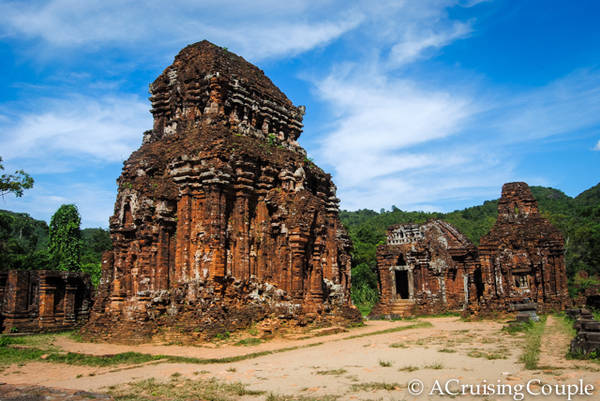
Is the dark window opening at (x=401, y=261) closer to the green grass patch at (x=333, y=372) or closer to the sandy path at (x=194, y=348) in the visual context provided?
the sandy path at (x=194, y=348)

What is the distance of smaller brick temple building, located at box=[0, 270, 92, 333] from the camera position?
59.6ft

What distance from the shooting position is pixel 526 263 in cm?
2247

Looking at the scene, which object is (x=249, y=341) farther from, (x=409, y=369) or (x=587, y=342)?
(x=587, y=342)

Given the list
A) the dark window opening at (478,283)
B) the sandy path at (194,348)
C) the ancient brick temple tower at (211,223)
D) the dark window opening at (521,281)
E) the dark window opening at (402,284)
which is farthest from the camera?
the dark window opening at (402,284)

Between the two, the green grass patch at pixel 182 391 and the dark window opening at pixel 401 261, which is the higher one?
the dark window opening at pixel 401 261

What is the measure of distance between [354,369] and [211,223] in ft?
21.9

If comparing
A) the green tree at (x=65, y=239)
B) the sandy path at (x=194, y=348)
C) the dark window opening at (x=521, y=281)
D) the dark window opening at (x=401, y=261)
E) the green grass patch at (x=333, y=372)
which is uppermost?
the green tree at (x=65, y=239)

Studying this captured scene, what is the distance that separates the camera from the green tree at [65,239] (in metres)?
33.8

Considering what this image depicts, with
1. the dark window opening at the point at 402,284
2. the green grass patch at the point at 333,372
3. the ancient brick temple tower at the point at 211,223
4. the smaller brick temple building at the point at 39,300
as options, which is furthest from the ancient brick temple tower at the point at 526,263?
the smaller brick temple building at the point at 39,300

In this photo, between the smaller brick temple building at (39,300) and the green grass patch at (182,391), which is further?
the smaller brick temple building at (39,300)

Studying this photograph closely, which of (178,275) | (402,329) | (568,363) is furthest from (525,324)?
(178,275)

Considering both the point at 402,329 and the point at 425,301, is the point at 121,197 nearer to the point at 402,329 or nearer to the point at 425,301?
the point at 402,329

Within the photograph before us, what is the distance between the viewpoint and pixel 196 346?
38.0 ft

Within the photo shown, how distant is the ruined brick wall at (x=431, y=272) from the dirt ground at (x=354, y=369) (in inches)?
537
